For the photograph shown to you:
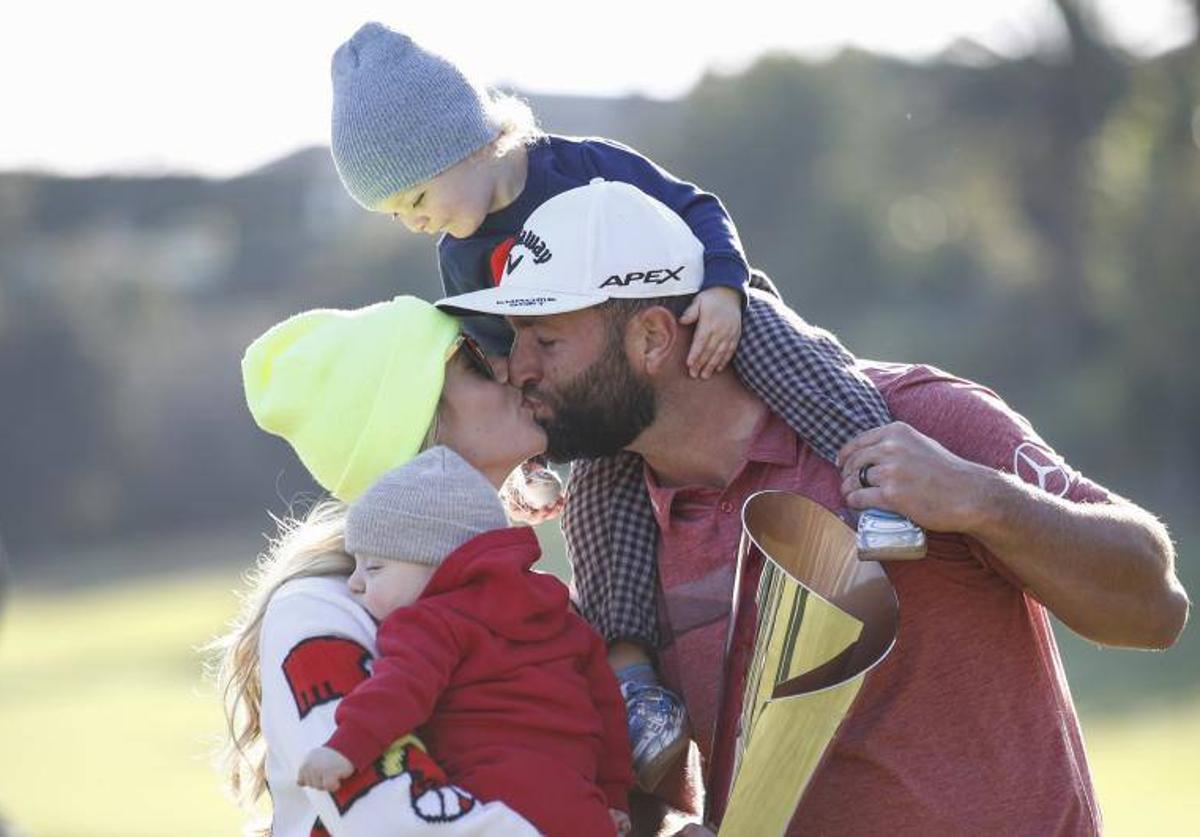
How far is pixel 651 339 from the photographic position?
370 centimetres

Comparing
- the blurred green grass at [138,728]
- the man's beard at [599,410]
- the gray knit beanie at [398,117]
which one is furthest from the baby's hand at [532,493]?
the blurred green grass at [138,728]

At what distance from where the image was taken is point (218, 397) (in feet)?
116

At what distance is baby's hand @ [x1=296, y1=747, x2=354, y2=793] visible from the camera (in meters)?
2.87

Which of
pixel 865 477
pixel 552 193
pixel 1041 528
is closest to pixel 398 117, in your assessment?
pixel 552 193

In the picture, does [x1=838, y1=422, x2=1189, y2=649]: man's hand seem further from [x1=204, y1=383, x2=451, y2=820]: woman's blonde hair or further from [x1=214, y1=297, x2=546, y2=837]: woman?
[x1=204, y1=383, x2=451, y2=820]: woman's blonde hair

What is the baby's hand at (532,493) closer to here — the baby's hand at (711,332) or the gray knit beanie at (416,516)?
the baby's hand at (711,332)

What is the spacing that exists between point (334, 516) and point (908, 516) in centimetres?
Result: 99

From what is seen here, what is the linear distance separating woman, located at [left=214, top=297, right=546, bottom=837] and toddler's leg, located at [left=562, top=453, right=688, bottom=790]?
340mm

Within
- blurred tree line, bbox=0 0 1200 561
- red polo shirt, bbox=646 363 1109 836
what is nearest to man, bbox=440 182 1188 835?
red polo shirt, bbox=646 363 1109 836

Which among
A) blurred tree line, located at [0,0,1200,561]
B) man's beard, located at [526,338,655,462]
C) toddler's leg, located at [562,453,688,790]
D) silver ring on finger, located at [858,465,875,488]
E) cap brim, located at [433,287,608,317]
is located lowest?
blurred tree line, located at [0,0,1200,561]

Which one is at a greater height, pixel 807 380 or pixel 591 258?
pixel 591 258

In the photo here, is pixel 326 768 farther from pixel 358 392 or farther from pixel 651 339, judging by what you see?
pixel 651 339

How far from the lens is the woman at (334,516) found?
2955mm

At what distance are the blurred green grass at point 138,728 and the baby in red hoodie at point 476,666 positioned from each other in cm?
675
